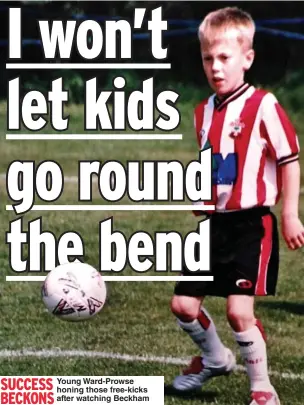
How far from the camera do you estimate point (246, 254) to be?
3.27 meters

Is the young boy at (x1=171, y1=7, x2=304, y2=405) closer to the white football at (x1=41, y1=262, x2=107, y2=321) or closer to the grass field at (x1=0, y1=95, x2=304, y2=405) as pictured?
the grass field at (x1=0, y1=95, x2=304, y2=405)

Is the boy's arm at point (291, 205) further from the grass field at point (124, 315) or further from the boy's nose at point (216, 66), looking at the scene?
the boy's nose at point (216, 66)

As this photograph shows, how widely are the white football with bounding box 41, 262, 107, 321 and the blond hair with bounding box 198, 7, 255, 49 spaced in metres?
0.74

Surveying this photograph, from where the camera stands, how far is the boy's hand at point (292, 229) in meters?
3.27

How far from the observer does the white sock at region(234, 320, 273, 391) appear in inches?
130

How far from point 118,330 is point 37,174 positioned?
524 mm

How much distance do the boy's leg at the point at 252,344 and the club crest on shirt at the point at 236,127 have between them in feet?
1.45

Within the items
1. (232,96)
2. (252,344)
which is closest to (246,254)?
(252,344)

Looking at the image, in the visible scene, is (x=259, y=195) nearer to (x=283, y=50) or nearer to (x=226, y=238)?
(x=226, y=238)

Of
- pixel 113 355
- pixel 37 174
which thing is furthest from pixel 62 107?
pixel 113 355

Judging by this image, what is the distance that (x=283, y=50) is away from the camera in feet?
11.9

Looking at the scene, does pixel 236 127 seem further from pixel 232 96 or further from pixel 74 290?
pixel 74 290

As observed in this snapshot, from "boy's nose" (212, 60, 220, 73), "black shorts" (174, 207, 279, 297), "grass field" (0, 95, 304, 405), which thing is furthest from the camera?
"grass field" (0, 95, 304, 405)

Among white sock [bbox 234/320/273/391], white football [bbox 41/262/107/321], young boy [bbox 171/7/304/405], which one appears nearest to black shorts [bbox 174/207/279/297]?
young boy [bbox 171/7/304/405]
